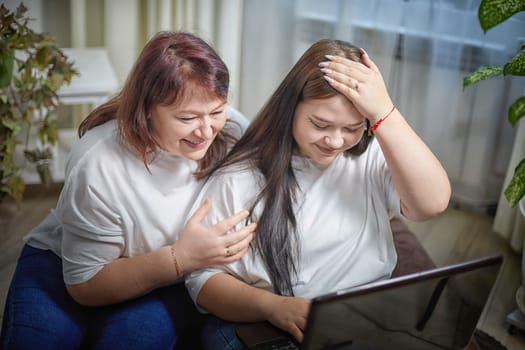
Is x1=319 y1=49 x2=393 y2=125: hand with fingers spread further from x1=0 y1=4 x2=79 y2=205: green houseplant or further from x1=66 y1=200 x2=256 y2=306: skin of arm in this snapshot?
x1=0 y1=4 x2=79 y2=205: green houseplant

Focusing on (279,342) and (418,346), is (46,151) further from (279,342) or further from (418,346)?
(418,346)

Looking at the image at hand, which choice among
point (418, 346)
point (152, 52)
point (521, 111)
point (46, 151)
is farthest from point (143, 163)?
point (46, 151)

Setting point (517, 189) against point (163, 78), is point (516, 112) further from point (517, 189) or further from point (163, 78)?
point (163, 78)

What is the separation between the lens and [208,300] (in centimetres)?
147

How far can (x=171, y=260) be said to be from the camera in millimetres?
1470

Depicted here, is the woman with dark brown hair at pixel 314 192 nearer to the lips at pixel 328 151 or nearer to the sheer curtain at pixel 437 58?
the lips at pixel 328 151

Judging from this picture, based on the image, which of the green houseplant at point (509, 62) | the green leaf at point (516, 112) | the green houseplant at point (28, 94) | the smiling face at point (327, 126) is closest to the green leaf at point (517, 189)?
the green houseplant at point (509, 62)

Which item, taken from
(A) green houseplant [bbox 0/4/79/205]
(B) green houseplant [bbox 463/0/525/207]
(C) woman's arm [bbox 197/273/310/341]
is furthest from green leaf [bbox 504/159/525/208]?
(A) green houseplant [bbox 0/4/79/205]

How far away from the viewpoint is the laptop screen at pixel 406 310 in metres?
1.17

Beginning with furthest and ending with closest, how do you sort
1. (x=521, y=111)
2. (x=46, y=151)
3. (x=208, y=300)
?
(x=46, y=151) < (x=521, y=111) < (x=208, y=300)

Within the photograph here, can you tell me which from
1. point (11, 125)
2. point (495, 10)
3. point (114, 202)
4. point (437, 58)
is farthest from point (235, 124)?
point (437, 58)

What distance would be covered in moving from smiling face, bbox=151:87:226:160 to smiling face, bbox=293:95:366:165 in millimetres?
147

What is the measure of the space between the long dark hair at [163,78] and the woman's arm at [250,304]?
29 cm

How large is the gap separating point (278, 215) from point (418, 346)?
35 centimetres
